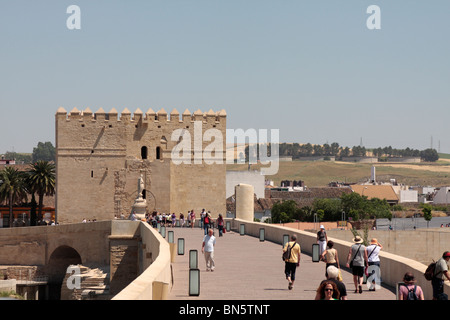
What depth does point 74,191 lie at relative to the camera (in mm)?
48594

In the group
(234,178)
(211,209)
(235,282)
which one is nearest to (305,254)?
(235,282)

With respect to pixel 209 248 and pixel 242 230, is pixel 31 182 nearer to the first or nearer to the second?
pixel 242 230

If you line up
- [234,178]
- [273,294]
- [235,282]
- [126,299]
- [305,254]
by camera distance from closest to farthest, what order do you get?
[126,299], [273,294], [235,282], [305,254], [234,178]

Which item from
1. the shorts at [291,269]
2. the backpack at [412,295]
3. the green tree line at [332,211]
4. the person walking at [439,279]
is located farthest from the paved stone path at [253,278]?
the green tree line at [332,211]

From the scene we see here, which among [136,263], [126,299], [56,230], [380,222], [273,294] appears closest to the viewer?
[126,299]

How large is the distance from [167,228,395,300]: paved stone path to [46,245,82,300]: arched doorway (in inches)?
700

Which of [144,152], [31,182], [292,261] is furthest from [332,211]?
[292,261]

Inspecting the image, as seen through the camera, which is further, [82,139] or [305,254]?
[82,139]

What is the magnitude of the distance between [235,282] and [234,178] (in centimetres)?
7385

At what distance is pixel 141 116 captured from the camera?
49.5 m

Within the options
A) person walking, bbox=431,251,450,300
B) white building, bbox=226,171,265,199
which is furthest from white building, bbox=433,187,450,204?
person walking, bbox=431,251,450,300

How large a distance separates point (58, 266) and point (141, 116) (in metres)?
12.3
